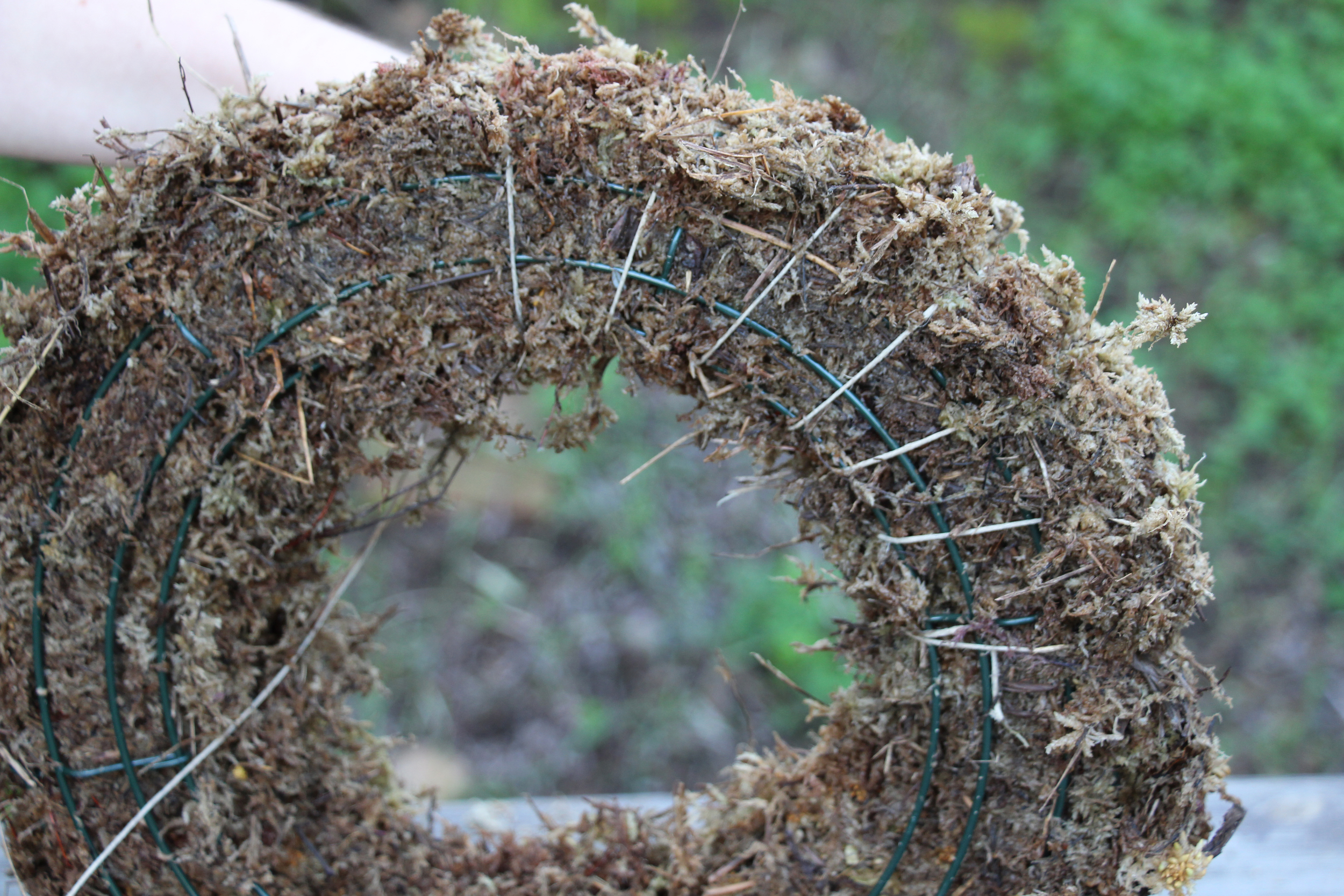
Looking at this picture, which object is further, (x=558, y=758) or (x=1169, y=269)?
(x=1169, y=269)

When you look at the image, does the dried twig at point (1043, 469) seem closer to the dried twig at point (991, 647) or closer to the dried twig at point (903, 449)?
the dried twig at point (903, 449)

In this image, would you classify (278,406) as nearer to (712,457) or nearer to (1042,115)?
(712,457)

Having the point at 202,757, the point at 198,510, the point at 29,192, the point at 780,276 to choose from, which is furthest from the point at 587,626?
the point at 29,192

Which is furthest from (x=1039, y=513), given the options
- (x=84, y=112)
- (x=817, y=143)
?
(x=84, y=112)

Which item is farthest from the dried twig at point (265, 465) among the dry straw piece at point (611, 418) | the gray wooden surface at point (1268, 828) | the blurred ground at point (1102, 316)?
the blurred ground at point (1102, 316)

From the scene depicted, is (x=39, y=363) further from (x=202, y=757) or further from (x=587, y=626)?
(x=587, y=626)

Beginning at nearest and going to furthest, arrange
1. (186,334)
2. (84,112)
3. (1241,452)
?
(186,334) < (84,112) < (1241,452)

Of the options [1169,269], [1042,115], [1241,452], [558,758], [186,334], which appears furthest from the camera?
[1042,115]
